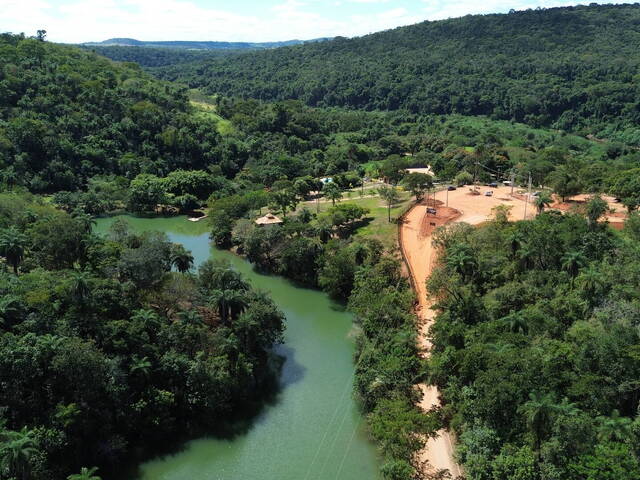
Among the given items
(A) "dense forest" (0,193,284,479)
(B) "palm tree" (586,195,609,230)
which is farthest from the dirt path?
(A) "dense forest" (0,193,284,479)

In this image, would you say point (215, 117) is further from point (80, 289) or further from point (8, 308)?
point (8, 308)

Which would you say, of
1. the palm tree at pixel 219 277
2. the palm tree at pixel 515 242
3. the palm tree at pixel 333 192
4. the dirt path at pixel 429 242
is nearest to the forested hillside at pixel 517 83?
the dirt path at pixel 429 242

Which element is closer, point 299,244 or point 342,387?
point 342,387

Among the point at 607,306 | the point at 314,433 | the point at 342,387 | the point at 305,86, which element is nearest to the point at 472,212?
the point at 607,306

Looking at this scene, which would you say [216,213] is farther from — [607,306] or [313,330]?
[607,306]

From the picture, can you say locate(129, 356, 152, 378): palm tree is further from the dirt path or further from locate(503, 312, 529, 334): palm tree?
locate(503, 312, 529, 334): palm tree
